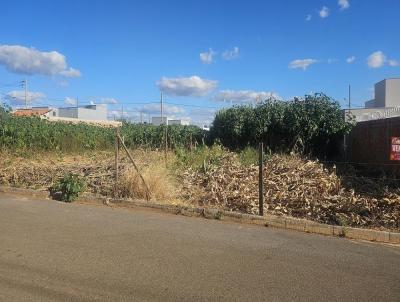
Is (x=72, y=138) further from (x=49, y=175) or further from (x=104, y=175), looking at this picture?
(x=104, y=175)

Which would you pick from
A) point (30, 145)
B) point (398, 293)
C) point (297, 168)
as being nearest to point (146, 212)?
point (297, 168)

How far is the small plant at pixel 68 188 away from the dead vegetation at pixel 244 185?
21.2 inches

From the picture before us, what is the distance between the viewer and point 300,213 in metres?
10.9

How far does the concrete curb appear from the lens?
9.05m

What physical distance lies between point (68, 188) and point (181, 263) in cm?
671

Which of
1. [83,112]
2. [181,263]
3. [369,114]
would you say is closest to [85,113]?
[83,112]

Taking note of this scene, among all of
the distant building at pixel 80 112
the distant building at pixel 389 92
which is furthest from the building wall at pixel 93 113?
the distant building at pixel 389 92

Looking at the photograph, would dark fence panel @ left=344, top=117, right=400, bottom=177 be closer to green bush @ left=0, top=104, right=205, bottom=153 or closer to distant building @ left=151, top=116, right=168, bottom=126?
green bush @ left=0, top=104, right=205, bottom=153

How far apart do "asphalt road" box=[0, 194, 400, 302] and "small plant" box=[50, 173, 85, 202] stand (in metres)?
2.56

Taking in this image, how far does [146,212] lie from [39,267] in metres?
4.89

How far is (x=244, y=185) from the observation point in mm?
12578

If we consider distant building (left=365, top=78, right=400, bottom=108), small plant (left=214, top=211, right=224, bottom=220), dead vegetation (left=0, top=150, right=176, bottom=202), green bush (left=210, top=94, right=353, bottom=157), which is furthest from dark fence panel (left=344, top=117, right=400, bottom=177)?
distant building (left=365, top=78, right=400, bottom=108)

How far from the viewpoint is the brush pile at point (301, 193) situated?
10.4 m

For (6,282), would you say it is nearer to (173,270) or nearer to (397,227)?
(173,270)
